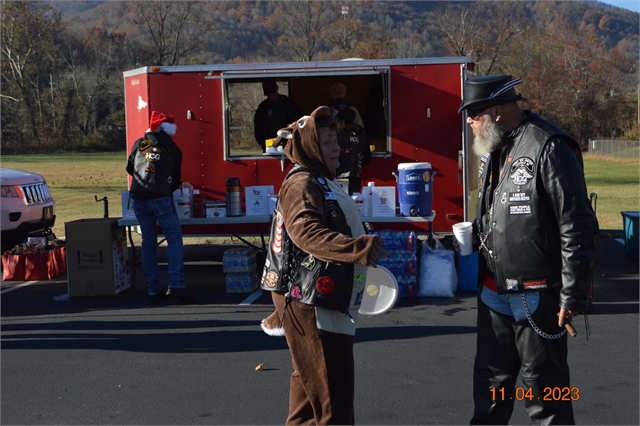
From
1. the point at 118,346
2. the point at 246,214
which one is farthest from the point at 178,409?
the point at 246,214

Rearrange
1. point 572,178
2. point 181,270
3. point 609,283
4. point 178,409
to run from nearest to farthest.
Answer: point 572,178
point 178,409
point 181,270
point 609,283

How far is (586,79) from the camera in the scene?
184 ft

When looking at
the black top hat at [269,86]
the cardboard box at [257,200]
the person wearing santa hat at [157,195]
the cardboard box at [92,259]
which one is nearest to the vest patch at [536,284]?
the person wearing santa hat at [157,195]

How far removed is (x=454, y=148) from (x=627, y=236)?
280 centimetres

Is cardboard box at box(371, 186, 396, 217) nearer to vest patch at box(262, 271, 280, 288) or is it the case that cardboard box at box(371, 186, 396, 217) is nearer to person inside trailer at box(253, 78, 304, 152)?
person inside trailer at box(253, 78, 304, 152)

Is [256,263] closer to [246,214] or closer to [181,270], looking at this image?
[246,214]

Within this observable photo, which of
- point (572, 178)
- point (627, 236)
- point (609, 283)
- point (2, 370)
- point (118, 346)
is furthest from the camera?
point (627, 236)

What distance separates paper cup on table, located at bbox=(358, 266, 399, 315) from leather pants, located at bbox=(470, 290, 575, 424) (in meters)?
0.52

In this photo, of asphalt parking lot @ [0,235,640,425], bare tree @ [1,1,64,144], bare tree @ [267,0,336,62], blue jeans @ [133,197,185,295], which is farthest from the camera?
bare tree @ [267,0,336,62]

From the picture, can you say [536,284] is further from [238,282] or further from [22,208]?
[22,208]

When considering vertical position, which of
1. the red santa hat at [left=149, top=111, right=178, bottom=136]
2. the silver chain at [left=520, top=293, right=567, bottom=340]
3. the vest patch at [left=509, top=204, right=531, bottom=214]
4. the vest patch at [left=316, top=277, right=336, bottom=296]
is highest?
the red santa hat at [left=149, top=111, right=178, bottom=136]

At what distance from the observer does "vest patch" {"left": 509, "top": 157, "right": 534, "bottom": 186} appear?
10.8 ft

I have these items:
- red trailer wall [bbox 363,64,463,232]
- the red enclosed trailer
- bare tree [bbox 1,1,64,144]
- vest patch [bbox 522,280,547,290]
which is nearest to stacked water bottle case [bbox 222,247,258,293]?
the red enclosed trailer

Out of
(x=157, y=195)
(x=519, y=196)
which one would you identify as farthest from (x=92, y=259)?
(x=519, y=196)
